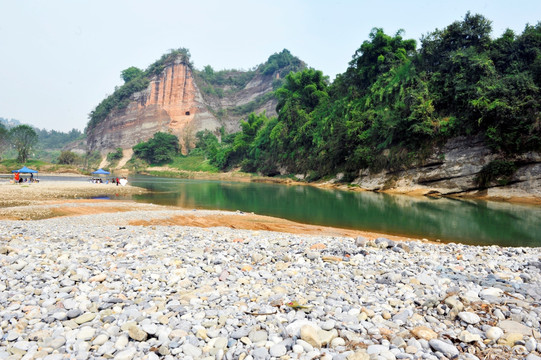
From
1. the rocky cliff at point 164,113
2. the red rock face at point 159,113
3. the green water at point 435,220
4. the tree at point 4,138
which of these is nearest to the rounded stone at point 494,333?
the green water at point 435,220

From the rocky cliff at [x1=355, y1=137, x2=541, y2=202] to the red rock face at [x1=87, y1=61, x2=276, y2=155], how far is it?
7676 cm

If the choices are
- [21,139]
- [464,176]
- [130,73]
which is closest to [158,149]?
[21,139]

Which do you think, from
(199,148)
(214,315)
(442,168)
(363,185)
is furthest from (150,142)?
(214,315)

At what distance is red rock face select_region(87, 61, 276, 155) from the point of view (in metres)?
100

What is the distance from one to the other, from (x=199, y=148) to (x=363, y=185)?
68.4 m

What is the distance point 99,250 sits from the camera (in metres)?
6.21

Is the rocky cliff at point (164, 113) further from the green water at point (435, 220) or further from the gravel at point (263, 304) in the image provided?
the gravel at point (263, 304)

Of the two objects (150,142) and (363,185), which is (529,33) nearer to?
(363,185)

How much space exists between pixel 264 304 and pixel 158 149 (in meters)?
92.2

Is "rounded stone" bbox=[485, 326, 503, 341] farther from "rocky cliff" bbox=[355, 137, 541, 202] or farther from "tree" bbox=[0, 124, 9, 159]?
"tree" bbox=[0, 124, 9, 159]

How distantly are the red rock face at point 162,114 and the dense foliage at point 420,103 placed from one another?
56.3 meters

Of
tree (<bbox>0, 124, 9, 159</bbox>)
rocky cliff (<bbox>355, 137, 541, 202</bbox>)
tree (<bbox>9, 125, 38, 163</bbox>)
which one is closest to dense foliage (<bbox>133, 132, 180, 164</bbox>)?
tree (<bbox>9, 125, 38, 163</bbox>)

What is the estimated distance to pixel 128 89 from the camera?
105 metres

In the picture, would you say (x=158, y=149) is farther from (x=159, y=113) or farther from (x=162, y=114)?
(x=159, y=113)
